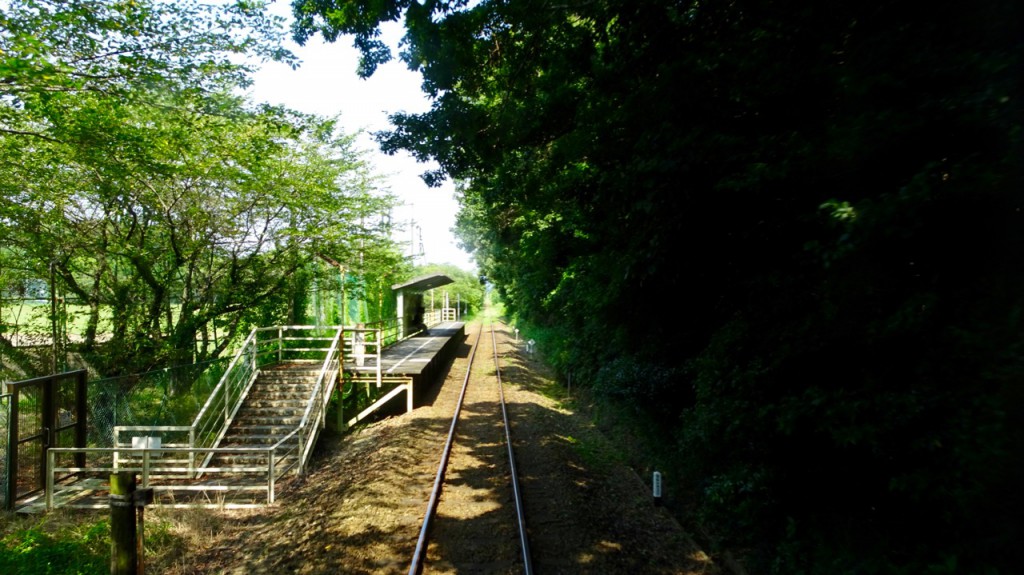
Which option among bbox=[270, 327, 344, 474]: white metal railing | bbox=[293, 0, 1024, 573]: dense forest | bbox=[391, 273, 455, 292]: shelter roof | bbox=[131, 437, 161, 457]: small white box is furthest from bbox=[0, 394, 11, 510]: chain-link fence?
bbox=[391, 273, 455, 292]: shelter roof

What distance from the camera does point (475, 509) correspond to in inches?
275

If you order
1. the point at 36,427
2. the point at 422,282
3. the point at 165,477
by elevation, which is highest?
the point at 422,282

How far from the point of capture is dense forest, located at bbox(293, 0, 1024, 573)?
10.4 ft

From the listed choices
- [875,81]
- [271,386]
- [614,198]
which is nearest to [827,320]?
[875,81]

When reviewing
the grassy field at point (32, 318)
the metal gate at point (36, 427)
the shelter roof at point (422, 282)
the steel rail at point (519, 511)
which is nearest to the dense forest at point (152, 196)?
the grassy field at point (32, 318)

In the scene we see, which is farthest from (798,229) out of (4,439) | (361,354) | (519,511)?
(4,439)

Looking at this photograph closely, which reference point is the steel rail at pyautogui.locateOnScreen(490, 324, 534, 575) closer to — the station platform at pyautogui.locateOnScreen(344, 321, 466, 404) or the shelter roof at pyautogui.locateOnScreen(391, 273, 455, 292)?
the station platform at pyautogui.locateOnScreen(344, 321, 466, 404)

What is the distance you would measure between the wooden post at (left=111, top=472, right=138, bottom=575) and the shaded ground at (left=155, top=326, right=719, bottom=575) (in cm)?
192

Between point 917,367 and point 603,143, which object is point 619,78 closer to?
point 603,143

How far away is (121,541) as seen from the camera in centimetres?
399

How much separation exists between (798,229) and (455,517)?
5.15 metres

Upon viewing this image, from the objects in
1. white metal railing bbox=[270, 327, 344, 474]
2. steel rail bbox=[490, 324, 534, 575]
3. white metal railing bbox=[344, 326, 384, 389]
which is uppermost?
white metal railing bbox=[344, 326, 384, 389]

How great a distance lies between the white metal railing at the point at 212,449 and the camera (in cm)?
808

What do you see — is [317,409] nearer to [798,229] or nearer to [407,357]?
[407,357]
